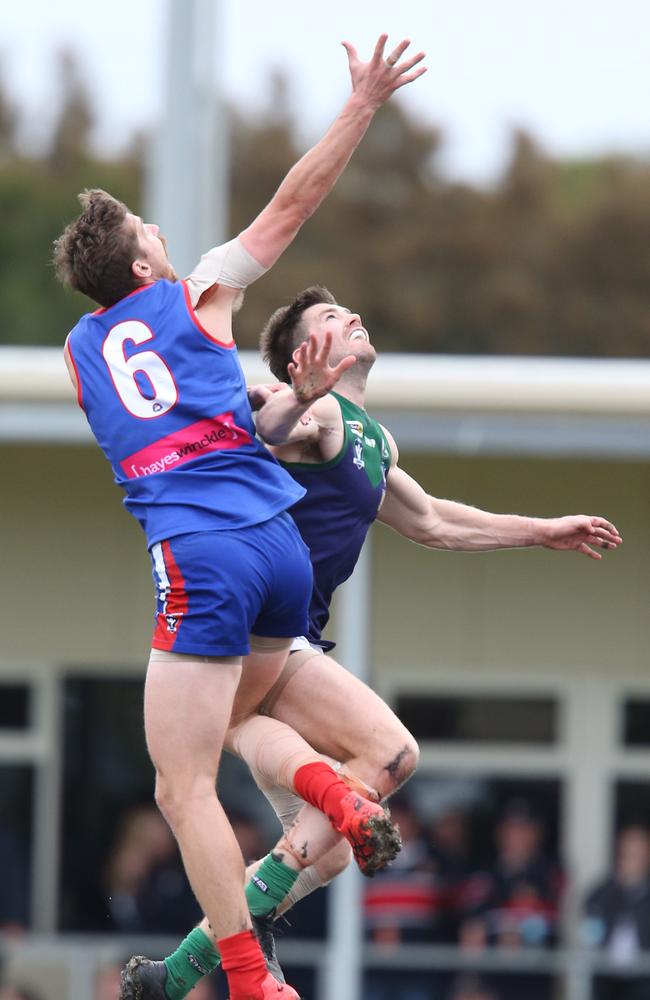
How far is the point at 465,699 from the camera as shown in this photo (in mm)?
13000

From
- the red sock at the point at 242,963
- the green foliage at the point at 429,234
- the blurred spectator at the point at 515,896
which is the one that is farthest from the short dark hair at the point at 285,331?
the green foliage at the point at 429,234

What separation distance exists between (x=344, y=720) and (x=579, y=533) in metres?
0.97

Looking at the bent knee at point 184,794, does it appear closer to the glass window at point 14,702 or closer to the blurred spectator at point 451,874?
the blurred spectator at point 451,874

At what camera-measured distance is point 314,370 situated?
474 centimetres

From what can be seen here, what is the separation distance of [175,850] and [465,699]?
2433 mm

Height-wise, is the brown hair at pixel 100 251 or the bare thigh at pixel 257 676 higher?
the brown hair at pixel 100 251

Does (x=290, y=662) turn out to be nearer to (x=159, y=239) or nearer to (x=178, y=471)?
(x=178, y=471)

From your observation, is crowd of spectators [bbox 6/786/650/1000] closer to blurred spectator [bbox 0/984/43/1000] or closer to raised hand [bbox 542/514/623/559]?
blurred spectator [bbox 0/984/43/1000]

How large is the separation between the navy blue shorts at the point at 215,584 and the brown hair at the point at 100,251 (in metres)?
0.69

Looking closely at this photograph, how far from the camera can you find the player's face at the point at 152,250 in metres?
4.91

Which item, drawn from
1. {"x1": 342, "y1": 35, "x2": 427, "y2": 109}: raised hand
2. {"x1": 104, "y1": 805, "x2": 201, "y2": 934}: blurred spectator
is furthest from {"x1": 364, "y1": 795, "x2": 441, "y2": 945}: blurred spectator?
{"x1": 342, "y1": 35, "x2": 427, "y2": 109}: raised hand

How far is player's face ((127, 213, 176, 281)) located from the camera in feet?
16.1

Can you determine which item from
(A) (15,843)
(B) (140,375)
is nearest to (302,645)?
(B) (140,375)

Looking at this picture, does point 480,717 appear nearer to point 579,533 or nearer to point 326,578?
point 579,533
